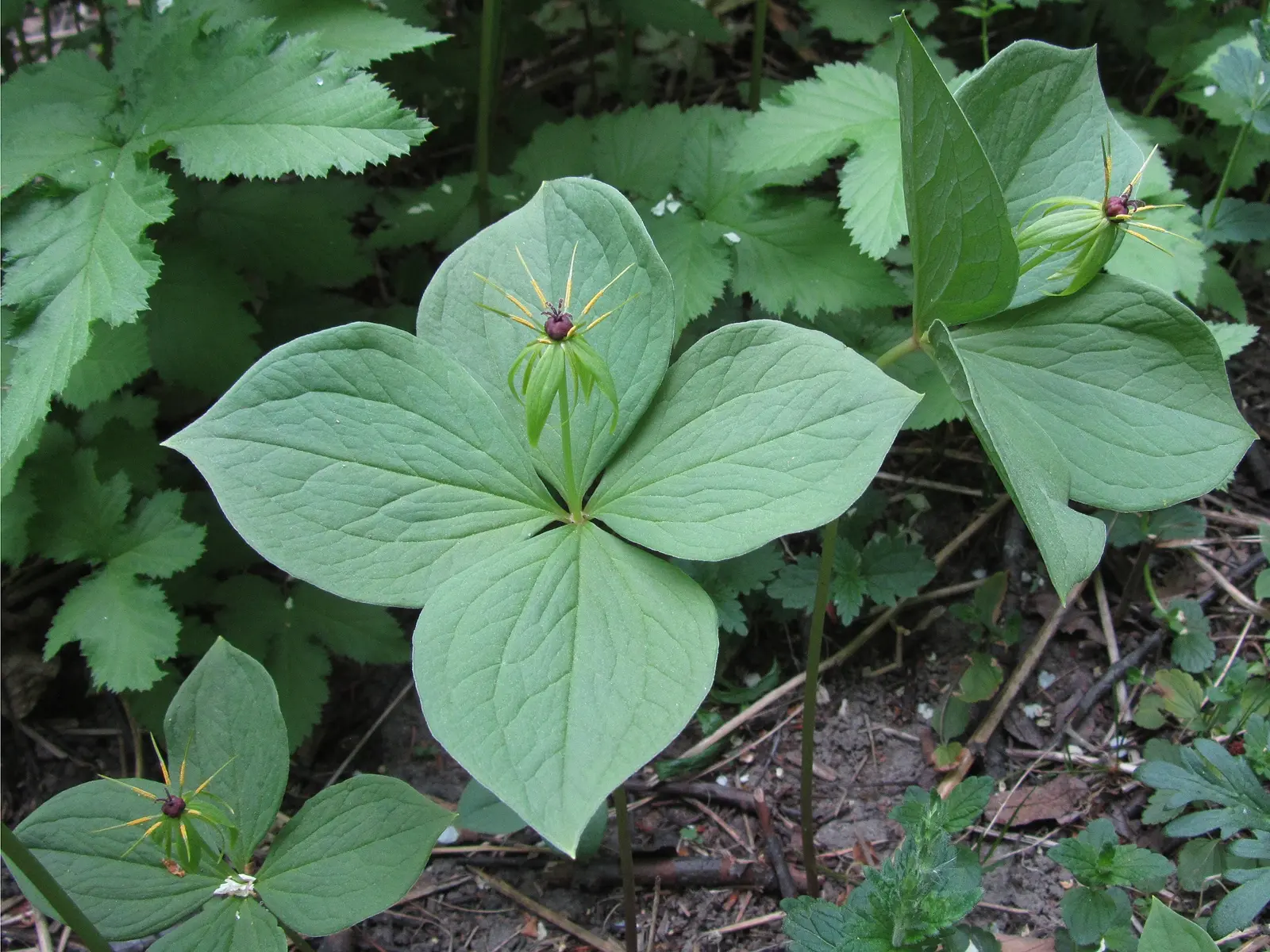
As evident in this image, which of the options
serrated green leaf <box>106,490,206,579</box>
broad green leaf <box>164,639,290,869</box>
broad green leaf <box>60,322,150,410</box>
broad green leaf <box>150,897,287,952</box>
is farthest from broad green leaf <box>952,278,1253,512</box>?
broad green leaf <box>60,322,150,410</box>

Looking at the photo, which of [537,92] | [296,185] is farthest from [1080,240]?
[537,92]


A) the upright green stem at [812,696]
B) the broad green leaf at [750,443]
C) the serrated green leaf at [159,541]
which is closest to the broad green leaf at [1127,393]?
the broad green leaf at [750,443]

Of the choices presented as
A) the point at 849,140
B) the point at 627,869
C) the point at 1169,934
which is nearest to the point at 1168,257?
the point at 849,140

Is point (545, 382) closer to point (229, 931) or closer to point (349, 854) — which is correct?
point (349, 854)

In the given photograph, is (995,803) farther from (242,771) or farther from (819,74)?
(819,74)

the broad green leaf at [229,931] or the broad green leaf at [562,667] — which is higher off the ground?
the broad green leaf at [562,667]

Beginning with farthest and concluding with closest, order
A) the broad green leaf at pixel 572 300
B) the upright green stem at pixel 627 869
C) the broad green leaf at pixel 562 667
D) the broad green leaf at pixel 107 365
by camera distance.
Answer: the broad green leaf at pixel 107 365
the upright green stem at pixel 627 869
the broad green leaf at pixel 572 300
the broad green leaf at pixel 562 667

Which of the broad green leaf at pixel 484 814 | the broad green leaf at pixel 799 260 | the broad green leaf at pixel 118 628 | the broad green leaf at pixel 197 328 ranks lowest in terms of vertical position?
the broad green leaf at pixel 484 814

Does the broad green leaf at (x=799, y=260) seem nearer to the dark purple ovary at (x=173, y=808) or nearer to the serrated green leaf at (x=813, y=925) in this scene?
the serrated green leaf at (x=813, y=925)
